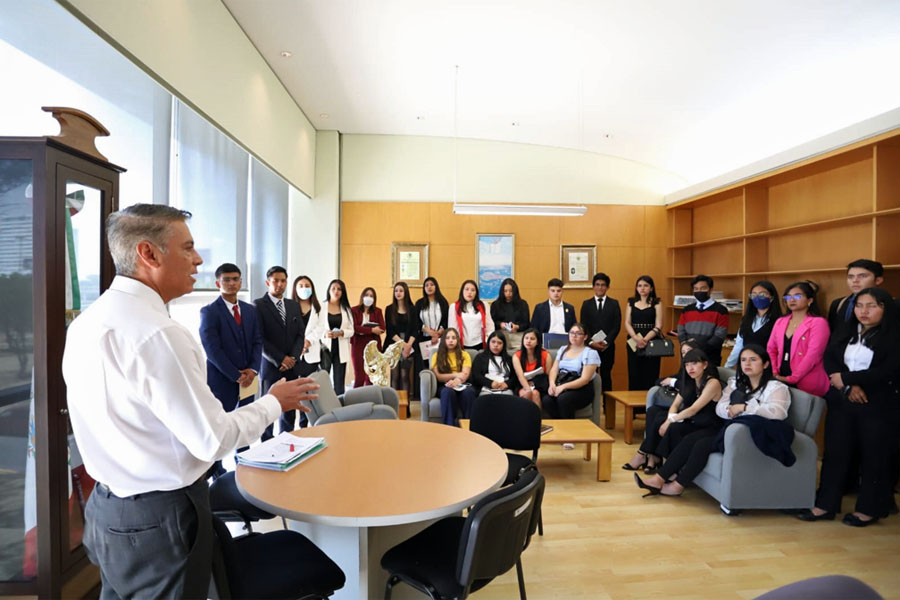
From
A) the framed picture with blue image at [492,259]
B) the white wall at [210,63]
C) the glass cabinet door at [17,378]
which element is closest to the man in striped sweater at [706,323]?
Result: the framed picture with blue image at [492,259]

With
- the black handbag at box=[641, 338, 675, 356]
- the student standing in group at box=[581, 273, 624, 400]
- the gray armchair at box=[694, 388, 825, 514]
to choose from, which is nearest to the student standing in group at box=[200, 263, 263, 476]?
the gray armchair at box=[694, 388, 825, 514]

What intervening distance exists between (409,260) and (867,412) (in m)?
5.69

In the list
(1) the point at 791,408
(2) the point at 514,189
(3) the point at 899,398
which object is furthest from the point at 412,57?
(3) the point at 899,398

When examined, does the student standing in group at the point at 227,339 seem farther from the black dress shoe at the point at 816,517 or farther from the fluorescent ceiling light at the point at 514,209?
the black dress shoe at the point at 816,517

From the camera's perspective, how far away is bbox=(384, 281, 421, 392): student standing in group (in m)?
5.89

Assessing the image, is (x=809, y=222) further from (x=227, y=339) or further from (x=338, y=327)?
(x=227, y=339)

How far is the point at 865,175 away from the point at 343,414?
553 cm

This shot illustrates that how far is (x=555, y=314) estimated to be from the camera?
6027 mm

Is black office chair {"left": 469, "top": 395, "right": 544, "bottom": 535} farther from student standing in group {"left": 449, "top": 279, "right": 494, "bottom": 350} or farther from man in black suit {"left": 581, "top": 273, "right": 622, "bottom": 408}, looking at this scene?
man in black suit {"left": 581, "top": 273, "right": 622, "bottom": 408}

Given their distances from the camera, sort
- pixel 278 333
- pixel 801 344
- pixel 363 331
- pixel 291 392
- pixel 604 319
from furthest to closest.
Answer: pixel 604 319 → pixel 363 331 → pixel 278 333 → pixel 801 344 → pixel 291 392

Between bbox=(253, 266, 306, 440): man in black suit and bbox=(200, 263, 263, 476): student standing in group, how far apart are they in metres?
0.37

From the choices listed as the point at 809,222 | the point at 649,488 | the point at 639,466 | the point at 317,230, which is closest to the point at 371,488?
the point at 649,488

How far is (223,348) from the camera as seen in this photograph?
3.72m

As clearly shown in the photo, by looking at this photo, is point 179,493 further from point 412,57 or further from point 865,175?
point 865,175
